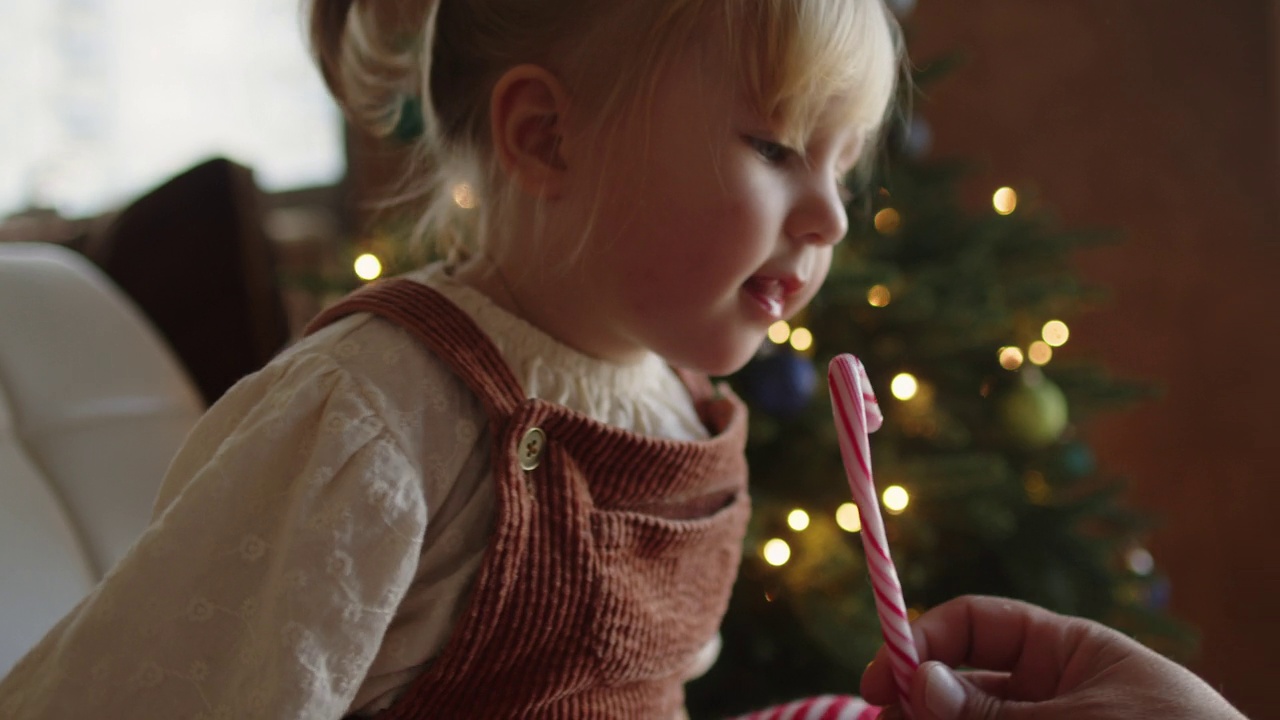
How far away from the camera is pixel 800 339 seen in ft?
4.29

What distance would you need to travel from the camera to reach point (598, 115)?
2.33 ft

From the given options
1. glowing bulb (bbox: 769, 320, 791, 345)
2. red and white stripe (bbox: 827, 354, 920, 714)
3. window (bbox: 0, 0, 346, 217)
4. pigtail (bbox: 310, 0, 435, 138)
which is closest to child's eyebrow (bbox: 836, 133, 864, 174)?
red and white stripe (bbox: 827, 354, 920, 714)

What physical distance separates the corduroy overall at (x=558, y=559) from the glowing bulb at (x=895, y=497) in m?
0.52

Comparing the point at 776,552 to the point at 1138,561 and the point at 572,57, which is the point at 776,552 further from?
the point at 1138,561

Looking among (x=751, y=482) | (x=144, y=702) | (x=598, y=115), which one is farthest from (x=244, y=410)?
(x=751, y=482)

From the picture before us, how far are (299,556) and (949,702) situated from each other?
0.36 metres

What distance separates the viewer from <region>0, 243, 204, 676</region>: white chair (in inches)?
36.2

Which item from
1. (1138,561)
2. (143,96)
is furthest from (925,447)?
(143,96)

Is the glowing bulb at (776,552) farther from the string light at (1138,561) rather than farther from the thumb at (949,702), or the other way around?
the string light at (1138,561)

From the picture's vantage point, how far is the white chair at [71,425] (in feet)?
3.02

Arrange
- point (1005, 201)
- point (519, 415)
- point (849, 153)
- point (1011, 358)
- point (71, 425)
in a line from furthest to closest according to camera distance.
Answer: point (1005, 201)
point (1011, 358)
point (71, 425)
point (849, 153)
point (519, 415)

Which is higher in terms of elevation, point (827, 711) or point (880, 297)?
point (880, 297)

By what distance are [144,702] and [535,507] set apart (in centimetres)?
24

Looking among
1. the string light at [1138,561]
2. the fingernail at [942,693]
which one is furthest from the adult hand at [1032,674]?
the string light at [1138,561]
